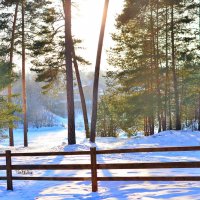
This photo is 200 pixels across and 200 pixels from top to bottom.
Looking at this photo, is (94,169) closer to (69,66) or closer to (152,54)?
(69,66)

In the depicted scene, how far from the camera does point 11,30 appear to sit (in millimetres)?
→ 29531

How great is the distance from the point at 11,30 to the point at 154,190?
76.0ft

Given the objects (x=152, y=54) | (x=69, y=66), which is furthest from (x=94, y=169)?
(x=152, y=54)

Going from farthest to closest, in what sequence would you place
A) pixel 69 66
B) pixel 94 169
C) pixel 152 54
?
1. pixel 152 54
2. pixel 69 66
3. pixel 94 169

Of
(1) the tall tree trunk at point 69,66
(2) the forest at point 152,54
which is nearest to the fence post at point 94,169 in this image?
(1) the tall tree trunk at point 69,66

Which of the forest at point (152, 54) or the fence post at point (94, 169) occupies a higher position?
the forest at point (152, 54)

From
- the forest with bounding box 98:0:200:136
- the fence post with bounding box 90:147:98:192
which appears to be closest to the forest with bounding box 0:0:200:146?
the forest with bounding box 98:0:200:136

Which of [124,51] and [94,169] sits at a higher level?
[124,51]

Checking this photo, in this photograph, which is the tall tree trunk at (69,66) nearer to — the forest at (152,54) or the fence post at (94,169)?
the forest at (152,54)

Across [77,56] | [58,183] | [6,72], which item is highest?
[77,56]

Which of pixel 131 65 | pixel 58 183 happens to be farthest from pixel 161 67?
pixel 58 183

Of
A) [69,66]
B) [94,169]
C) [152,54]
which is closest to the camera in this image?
[94,169]

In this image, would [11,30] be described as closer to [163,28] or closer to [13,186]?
[163,28]

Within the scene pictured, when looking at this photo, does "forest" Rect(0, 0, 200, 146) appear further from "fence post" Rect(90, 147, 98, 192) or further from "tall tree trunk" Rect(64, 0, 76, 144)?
"fence post" Rect(90, 147, 98, 192)
